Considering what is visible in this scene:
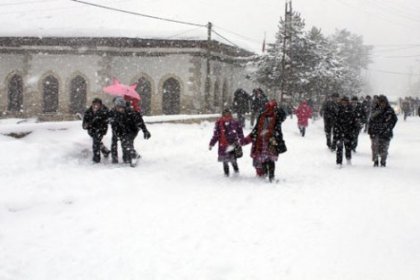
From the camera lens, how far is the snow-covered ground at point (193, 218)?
194 inches

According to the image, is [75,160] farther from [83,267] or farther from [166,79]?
[166,79]

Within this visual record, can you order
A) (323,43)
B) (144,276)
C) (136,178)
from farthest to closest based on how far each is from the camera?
1. (323,43)
2. (136,178)
3. (144,276)

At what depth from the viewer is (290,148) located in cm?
1532

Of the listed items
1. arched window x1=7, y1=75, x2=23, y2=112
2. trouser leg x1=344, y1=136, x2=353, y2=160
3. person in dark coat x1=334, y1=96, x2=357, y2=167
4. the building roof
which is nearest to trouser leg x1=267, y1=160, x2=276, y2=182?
person in dark coat x1=334, y1=96, x2=357, y2=167

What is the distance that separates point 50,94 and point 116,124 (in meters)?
17.1

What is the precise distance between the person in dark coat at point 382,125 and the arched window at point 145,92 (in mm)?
16316

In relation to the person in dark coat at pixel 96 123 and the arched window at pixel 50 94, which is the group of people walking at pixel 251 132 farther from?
the arched window at pixel 50 94

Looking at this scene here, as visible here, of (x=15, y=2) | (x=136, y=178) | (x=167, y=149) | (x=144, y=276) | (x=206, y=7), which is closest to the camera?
(x=144, y=276)

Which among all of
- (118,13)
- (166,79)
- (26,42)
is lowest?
(166,79)

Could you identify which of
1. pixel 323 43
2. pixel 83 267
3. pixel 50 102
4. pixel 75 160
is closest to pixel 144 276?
pixel 83 267

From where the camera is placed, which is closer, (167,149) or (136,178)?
(136,178)

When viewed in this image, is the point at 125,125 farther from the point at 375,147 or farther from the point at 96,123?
the point at 375,147

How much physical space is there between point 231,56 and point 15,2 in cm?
1333

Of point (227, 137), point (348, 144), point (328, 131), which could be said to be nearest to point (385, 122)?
point (348, 144)
